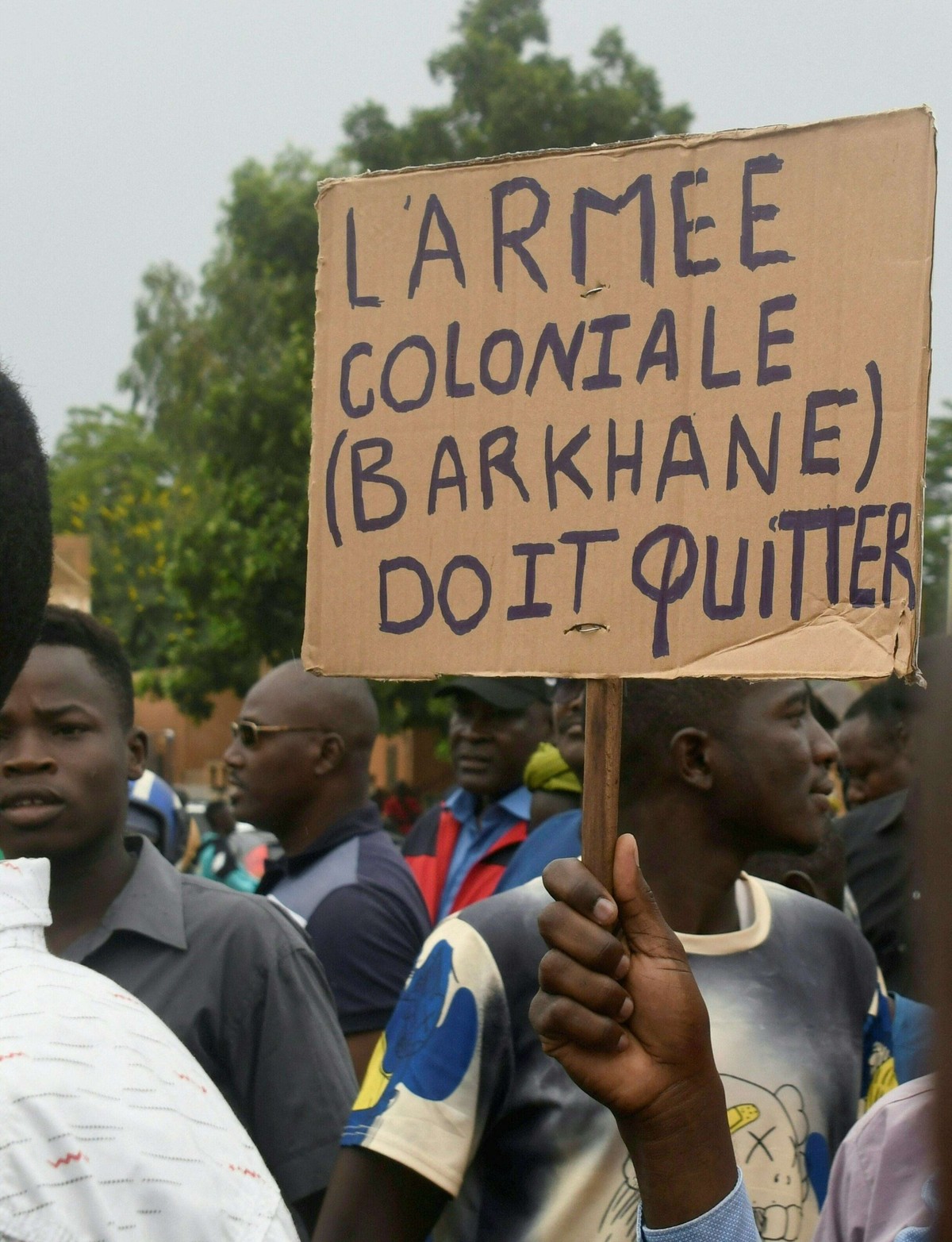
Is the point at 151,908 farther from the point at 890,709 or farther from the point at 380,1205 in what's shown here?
the point at 890,709

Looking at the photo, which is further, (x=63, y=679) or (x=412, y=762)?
(x=412, y=762)

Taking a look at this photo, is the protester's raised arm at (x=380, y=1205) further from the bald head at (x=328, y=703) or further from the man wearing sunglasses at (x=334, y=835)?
the bald head at (x=328, y=703)

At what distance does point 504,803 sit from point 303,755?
1407mm

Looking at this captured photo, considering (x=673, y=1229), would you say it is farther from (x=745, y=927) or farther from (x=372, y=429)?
(x=372, y=429)

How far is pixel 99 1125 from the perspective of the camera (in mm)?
1062

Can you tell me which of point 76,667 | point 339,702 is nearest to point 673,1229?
point 76,667

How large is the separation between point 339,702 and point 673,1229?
3176mm

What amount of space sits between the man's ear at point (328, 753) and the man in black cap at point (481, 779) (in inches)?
47.1

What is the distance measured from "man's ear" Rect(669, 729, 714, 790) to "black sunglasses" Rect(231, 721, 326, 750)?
223 cm

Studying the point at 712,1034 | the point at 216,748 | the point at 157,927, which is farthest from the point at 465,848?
the point at 216,748

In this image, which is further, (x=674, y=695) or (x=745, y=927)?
(x=674, y=695)

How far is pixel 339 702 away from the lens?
4.78 m

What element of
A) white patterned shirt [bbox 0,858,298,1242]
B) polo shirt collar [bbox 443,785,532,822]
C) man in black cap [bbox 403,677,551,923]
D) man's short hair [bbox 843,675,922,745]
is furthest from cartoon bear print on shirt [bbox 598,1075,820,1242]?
man's short hair [bbox 843,675,922,745]

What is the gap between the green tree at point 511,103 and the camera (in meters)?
25.1
